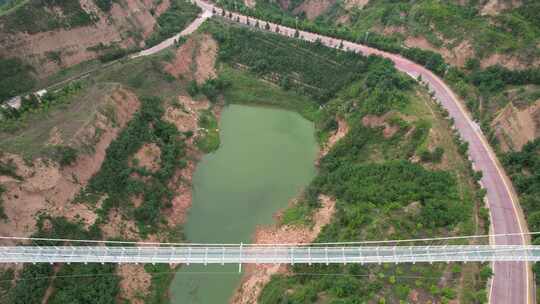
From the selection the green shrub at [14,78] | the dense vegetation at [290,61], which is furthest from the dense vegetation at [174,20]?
the green shrub at [14,78]

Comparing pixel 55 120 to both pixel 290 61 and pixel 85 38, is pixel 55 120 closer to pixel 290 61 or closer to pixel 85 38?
pixel 85 38

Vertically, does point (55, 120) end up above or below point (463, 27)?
below

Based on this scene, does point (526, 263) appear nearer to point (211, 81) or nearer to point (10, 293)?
point (10, 293)

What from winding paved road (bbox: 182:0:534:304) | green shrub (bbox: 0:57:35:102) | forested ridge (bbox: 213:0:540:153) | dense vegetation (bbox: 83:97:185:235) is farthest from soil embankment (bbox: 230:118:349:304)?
green shrub (bbox: 0:57:35:102)

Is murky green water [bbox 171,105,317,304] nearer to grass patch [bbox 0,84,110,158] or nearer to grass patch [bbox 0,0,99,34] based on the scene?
grass patch [bbox 0,84,110,158]

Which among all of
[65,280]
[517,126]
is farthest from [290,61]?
[65,280]

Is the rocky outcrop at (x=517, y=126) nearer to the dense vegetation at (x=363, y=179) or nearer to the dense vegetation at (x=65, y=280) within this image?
the dense vegetation at (x=363, y=179)
